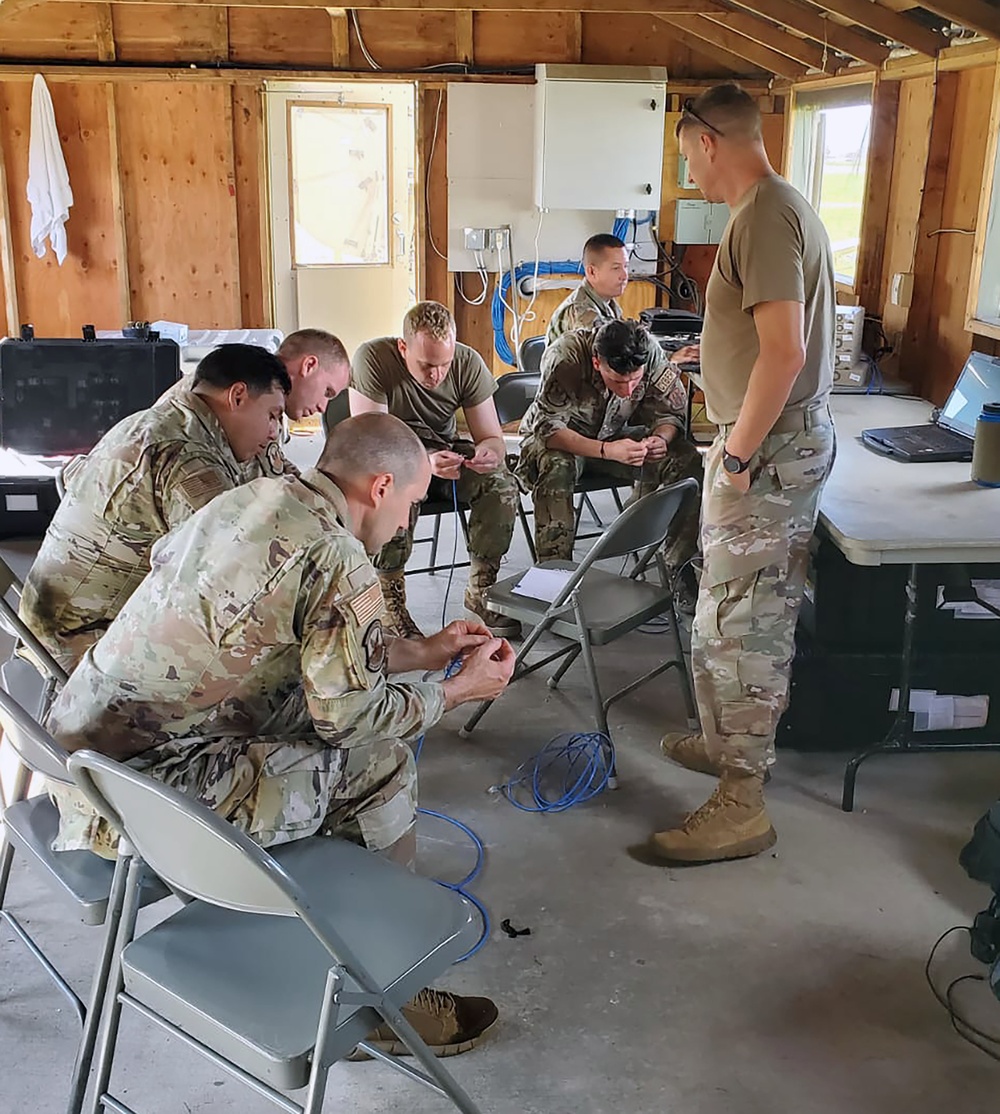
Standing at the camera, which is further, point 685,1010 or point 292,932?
point 685,1010

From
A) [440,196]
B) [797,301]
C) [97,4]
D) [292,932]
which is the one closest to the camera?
[292,932]

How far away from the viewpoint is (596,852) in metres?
2.67

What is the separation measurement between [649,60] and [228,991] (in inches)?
250

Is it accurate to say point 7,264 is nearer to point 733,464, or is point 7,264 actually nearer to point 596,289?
point 596,289

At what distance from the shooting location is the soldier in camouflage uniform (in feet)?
7.77

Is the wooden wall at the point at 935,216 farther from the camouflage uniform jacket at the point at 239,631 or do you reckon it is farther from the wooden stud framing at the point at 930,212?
the camouflage uniform jacket at the point at 239,631

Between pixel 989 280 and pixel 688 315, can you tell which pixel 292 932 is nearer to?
pixel 989 280

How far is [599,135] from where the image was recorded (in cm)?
626

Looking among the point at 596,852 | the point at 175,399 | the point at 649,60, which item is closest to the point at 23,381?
the point at 175,399

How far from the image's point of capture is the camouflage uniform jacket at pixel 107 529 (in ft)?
7.44

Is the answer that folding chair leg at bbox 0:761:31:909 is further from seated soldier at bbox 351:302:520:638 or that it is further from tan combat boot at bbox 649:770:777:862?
seated soldier at bbox 351:302:520:638

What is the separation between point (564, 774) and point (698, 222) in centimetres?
460

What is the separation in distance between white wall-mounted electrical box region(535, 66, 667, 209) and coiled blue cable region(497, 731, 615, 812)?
4.04 metres

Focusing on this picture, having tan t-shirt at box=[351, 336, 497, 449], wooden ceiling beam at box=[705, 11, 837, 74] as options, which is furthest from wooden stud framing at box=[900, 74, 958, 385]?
tan t-shirt at box=[351, 336, 497, 449]
